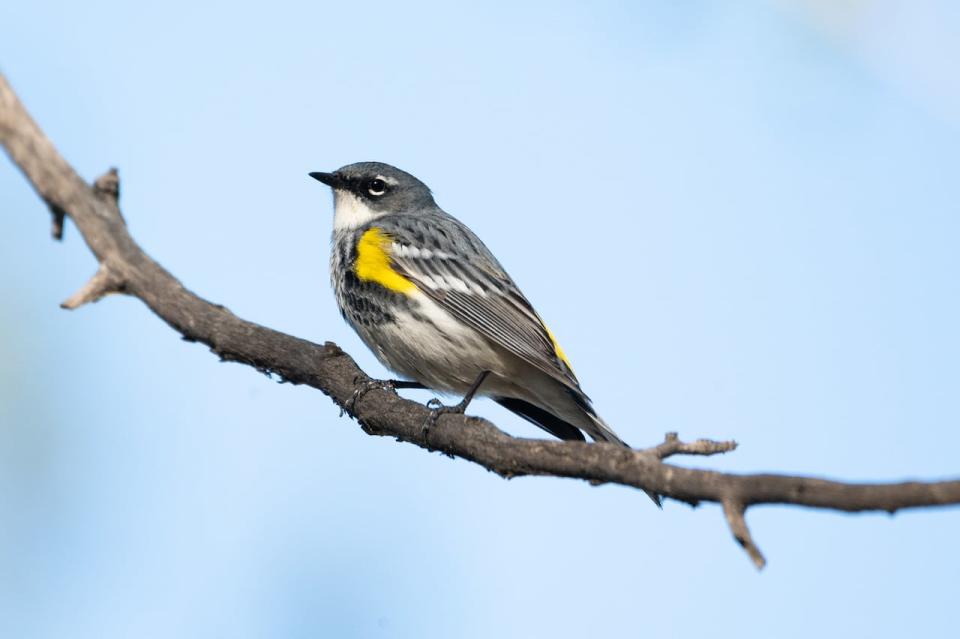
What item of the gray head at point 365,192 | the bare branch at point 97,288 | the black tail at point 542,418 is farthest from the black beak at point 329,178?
the bare branch at point 97,288

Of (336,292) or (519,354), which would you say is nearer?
(519,354)

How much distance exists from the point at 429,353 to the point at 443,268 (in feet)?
2.55

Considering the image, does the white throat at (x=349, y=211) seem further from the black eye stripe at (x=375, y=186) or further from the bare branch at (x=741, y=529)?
the bare branch at (x=741, y=529)

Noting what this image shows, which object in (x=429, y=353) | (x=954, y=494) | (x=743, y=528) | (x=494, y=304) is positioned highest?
(x=494, y=304)

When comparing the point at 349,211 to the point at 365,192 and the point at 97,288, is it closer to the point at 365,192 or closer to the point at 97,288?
the point at 365,192

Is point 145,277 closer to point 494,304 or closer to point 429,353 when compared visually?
point 429,353

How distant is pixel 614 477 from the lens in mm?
3938

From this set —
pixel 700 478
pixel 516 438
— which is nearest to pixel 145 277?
pixel 516 438

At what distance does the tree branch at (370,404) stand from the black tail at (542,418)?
1556 millimetres

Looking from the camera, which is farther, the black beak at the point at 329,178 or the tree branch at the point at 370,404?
the black beak at the point at 329,178

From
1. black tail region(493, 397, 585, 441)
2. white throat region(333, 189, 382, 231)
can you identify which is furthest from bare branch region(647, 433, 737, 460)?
white throat region(333, 189, 382, 231)

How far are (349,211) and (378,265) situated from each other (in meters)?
1.39

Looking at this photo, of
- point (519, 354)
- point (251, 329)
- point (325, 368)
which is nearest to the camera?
point (251, 329)

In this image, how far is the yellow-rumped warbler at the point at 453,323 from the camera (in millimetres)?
6711
